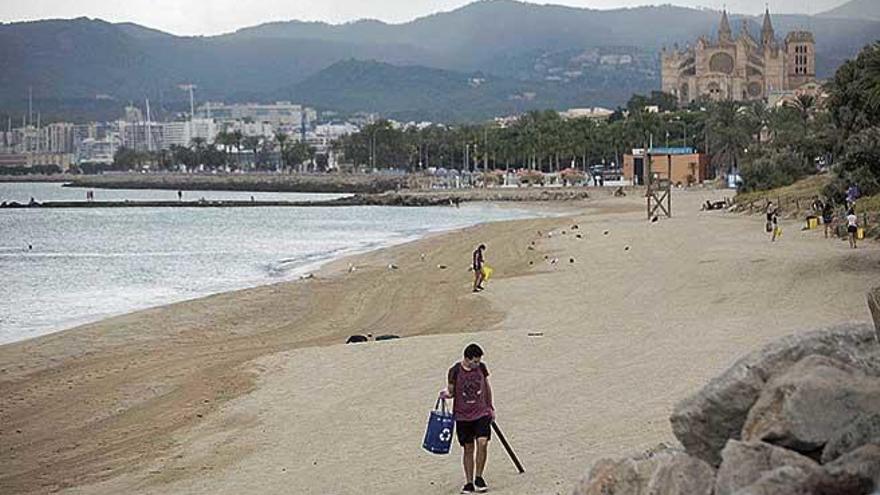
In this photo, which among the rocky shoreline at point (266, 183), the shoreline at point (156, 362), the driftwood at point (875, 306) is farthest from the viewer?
the rocky shoreline at point (266, 183)

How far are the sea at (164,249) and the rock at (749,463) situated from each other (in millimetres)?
20148

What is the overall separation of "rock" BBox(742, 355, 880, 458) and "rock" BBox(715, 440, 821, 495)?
0.33 ft

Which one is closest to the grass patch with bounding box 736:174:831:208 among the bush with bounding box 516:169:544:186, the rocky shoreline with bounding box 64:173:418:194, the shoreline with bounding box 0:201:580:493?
the shoreline with bounding box 0:201:580:493

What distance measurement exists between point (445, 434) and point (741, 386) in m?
3.53

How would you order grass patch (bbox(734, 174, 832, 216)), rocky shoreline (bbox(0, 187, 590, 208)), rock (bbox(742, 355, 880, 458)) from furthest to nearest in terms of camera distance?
rocky shoreline (bbox(0, 187, 590, 208)) → grass patch (bbox(734, 174, 832, 216)) → rock (bbox(742, 355, 880, 458))

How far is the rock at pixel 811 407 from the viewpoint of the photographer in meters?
5.64

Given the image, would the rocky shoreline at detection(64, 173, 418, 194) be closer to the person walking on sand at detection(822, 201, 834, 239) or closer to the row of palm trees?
the row of palm trees

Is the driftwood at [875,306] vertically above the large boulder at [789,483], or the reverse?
the driftwood at [875,306]

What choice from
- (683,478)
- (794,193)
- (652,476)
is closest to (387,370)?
(652,476)

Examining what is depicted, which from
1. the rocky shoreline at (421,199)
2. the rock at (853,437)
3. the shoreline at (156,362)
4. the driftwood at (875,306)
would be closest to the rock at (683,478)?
the rock at (853,437)

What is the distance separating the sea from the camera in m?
30.8

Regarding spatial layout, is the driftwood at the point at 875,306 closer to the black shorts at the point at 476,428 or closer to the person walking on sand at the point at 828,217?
the black shorts at the point at 476,428

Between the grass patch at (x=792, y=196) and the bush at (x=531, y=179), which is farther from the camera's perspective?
the bush at (x=531, y=179)

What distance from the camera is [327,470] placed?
10508 millimetres
